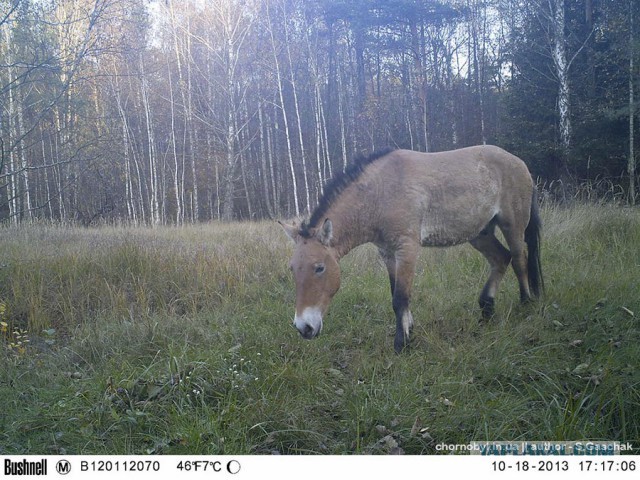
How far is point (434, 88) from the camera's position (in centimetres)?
1371

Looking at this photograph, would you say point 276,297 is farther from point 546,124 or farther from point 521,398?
point 546,124

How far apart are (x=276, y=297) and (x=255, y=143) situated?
1524cm

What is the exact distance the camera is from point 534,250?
5.15 metres

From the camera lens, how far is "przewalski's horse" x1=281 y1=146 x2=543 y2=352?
387cm

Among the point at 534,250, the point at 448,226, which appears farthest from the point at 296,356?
the point at 534,250

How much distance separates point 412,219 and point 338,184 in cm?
82

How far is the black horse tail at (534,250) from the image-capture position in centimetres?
498

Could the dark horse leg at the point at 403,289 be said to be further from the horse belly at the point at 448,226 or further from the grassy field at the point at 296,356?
the horse belly at the point at 448,226

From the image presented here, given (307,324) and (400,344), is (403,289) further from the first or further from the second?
(307,324)

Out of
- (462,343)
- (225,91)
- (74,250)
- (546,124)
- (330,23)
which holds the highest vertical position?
(330,23)

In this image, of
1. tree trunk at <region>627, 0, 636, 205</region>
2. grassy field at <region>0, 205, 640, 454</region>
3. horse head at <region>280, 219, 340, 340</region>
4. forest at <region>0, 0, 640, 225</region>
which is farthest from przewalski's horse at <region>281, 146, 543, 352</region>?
tree trunk at <region>627, 0, 636, 205</region>

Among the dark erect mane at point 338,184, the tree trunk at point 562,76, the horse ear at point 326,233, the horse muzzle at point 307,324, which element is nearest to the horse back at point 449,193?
the dark erect mane at point 338,184
